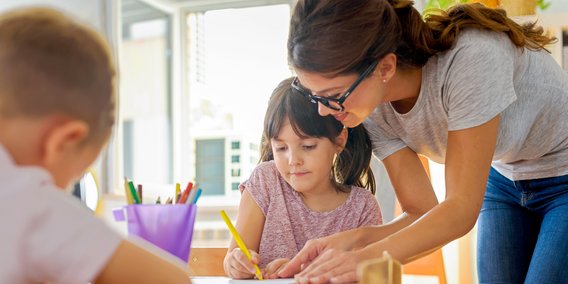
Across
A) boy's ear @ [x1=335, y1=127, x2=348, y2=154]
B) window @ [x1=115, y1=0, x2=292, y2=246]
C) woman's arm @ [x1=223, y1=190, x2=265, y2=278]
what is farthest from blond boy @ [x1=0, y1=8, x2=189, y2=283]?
window @ [x1=115, y1=0, x2=292, y2=246]

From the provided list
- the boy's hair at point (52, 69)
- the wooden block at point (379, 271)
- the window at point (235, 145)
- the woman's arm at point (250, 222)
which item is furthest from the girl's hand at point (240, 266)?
the window at point (235, 145)

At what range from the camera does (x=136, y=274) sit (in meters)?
0.62

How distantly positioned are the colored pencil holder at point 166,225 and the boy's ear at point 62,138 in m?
0.43

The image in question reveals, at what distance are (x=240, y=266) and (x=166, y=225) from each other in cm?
28

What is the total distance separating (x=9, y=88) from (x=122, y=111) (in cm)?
392

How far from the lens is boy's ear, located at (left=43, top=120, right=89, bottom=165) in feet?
2.02

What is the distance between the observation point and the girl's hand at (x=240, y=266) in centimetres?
128

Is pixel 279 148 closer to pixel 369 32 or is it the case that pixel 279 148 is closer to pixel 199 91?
Answer: pixel 369 32

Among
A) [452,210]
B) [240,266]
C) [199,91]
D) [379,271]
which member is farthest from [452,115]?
[199,91]

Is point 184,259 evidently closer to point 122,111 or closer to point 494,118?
point 494,118

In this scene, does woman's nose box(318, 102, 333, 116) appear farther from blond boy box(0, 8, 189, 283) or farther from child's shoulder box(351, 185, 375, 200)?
blond boy box(0, 8, 189, 283)

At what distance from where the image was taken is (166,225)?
3.49ft

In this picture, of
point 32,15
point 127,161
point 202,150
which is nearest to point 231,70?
point 202,150

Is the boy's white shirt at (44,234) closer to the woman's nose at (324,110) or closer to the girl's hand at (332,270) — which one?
the girl's hand at (332,270)
